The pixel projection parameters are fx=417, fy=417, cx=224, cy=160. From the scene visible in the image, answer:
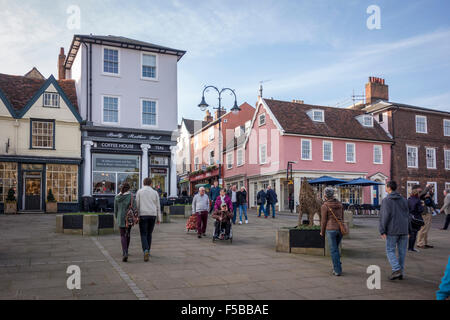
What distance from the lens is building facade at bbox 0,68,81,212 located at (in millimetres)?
24812

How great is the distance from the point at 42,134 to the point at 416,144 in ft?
99.8

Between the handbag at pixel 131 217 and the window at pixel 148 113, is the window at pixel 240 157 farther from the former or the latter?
the handbag at pixel 131 217

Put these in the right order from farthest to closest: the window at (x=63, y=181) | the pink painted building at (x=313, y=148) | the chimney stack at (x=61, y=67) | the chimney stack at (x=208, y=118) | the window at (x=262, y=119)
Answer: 1. the chimney stack at (x=208, y=118)
2. the window at (x=262, y=119)
3. the chimney stack at (x=61, y=67)
4. the pink painted building at (x=313, y=148)
5. the window at (x=63, y=181)

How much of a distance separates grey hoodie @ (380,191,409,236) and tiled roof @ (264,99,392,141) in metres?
25.0

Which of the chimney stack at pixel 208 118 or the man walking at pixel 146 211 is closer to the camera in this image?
the man walking at pixel 146 211

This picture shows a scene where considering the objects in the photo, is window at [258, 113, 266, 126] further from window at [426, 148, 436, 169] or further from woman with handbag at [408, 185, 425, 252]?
woman with handbag at [408, 185, 425, 252]

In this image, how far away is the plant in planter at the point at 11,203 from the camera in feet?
78.1

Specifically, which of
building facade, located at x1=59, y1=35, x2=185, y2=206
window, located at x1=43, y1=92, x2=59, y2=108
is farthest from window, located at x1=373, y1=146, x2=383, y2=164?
window, located at x1=43, y1=92, x2=59, y2=108

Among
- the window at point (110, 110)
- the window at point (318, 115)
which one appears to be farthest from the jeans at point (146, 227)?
the window at point (318, 115)

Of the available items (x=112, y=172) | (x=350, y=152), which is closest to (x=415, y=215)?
(x=112, y=172)

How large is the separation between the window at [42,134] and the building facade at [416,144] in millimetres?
27173

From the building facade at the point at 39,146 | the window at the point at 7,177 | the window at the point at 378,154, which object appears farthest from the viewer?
the window at the point at 378,154
